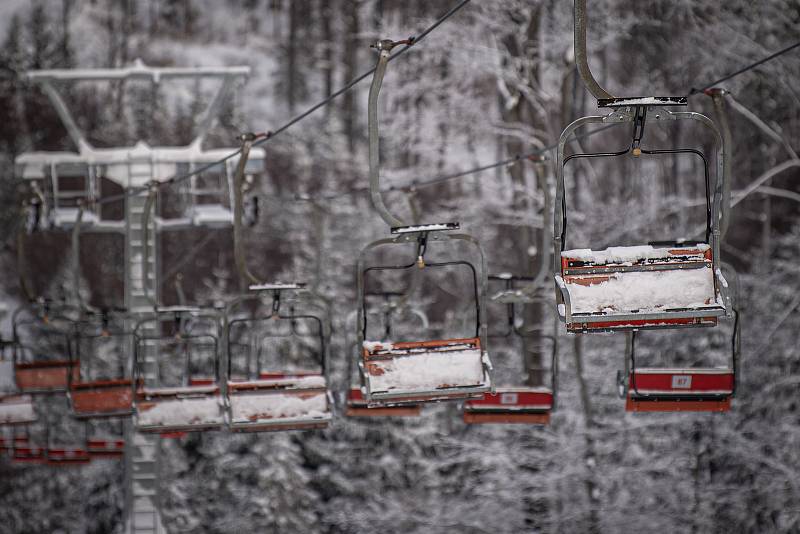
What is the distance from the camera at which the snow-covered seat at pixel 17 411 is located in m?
9.93

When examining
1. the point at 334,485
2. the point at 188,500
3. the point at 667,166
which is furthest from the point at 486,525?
the point at 667,166

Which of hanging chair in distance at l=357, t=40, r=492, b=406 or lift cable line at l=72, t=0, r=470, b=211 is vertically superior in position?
lift cable line at l=72, t=0, r=470, b=211

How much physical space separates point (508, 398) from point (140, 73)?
5.96 m

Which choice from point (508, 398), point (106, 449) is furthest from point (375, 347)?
point (106, 449)

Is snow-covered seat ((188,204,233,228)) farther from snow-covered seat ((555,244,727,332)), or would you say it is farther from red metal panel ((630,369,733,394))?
snow-covered seat ((555,244,727,332))

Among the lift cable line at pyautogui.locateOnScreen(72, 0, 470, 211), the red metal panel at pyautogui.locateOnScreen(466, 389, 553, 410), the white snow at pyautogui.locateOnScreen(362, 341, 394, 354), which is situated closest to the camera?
the lift cable line at pyautogui.locateOnScreen(72, 0, 470, 211)

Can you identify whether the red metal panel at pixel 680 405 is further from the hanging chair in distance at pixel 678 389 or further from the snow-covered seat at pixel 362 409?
the snow-covered seat at pixel 362 409

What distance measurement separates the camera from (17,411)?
32.7ft

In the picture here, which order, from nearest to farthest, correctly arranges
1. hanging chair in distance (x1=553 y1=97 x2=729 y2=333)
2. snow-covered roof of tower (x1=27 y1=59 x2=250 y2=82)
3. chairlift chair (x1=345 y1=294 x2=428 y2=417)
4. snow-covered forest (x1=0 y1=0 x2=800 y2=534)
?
hanging chair in distance (x1=553 y1=97 x2=729 y2=333), chairlift chair (x1=345 y1=294 x2=428 y2=417), snow-covered roof of tower (x1=27 y1=59 x2=250 y2=82), snow-covered forest (x1=0 y1=0 x2=800 y2=534)

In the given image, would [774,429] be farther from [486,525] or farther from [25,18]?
[25,18]

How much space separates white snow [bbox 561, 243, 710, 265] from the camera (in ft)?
15.3

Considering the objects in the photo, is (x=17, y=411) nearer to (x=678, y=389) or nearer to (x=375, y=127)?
(x=375, y=127)

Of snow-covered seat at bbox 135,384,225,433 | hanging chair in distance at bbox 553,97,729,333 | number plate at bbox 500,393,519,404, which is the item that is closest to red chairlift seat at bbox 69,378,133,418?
snow-covered seat at bbox 135,384,225,433

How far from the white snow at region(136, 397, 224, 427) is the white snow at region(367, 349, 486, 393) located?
6.91ft
